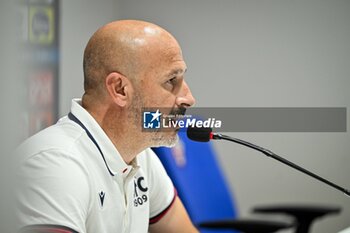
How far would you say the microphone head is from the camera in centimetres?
112

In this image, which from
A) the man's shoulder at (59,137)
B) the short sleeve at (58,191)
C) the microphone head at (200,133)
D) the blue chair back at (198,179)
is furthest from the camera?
the blue chair back at (198,179)

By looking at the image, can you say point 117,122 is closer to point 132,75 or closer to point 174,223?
point 132,75

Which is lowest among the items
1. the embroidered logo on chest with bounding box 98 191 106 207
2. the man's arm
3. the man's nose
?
the man's arm

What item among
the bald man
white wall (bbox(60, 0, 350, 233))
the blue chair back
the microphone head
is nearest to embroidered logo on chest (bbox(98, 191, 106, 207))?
the bald man

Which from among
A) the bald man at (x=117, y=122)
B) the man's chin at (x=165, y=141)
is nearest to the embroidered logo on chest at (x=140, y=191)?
the bald man at (x=117, y=122)

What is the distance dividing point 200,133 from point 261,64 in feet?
3.79

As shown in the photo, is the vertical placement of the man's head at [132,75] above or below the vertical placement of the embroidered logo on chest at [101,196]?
above

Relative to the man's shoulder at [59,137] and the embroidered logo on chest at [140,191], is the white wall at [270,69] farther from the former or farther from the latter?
the man's shoulder at [59,137]

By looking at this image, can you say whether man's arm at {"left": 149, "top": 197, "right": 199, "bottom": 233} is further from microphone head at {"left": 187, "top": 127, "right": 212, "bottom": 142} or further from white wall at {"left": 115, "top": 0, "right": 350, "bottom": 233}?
white wall at {"left": 115, "top": 0, "right": 350, "bottom": 233}

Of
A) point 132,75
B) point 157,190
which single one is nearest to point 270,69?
point 157,190

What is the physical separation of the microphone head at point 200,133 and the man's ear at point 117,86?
0.16 metres

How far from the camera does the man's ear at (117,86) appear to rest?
1.13 metres

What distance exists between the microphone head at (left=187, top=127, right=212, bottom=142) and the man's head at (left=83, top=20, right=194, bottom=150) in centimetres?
5

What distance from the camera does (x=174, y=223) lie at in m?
1.35
